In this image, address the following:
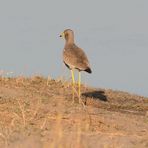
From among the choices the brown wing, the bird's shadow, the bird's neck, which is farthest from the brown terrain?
the bird's neck

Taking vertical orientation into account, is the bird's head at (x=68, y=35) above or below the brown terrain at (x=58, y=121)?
above

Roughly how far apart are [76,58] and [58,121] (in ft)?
30.3

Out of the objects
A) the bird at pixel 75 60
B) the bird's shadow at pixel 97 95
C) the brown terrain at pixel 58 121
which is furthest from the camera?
the bird's shadow at pixel 97 95

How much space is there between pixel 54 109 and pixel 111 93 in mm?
7460

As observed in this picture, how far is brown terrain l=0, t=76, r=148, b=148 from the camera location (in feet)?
30.4

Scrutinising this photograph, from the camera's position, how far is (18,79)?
19.1 m

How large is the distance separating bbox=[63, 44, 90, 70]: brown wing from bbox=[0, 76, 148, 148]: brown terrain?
915 millimetres

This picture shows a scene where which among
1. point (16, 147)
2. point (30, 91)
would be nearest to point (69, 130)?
point (16, 147)

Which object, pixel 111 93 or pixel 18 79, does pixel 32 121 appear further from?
pixel 111 93

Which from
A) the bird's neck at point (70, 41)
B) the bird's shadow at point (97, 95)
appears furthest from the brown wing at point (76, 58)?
Result: the bird's shadow at point (97, 95)

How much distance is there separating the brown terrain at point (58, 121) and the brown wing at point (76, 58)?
3.00ft

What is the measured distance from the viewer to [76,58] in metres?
17.0

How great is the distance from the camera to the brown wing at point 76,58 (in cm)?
1698

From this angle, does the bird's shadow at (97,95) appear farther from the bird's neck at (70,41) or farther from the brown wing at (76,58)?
the brown wing at (76,58)
